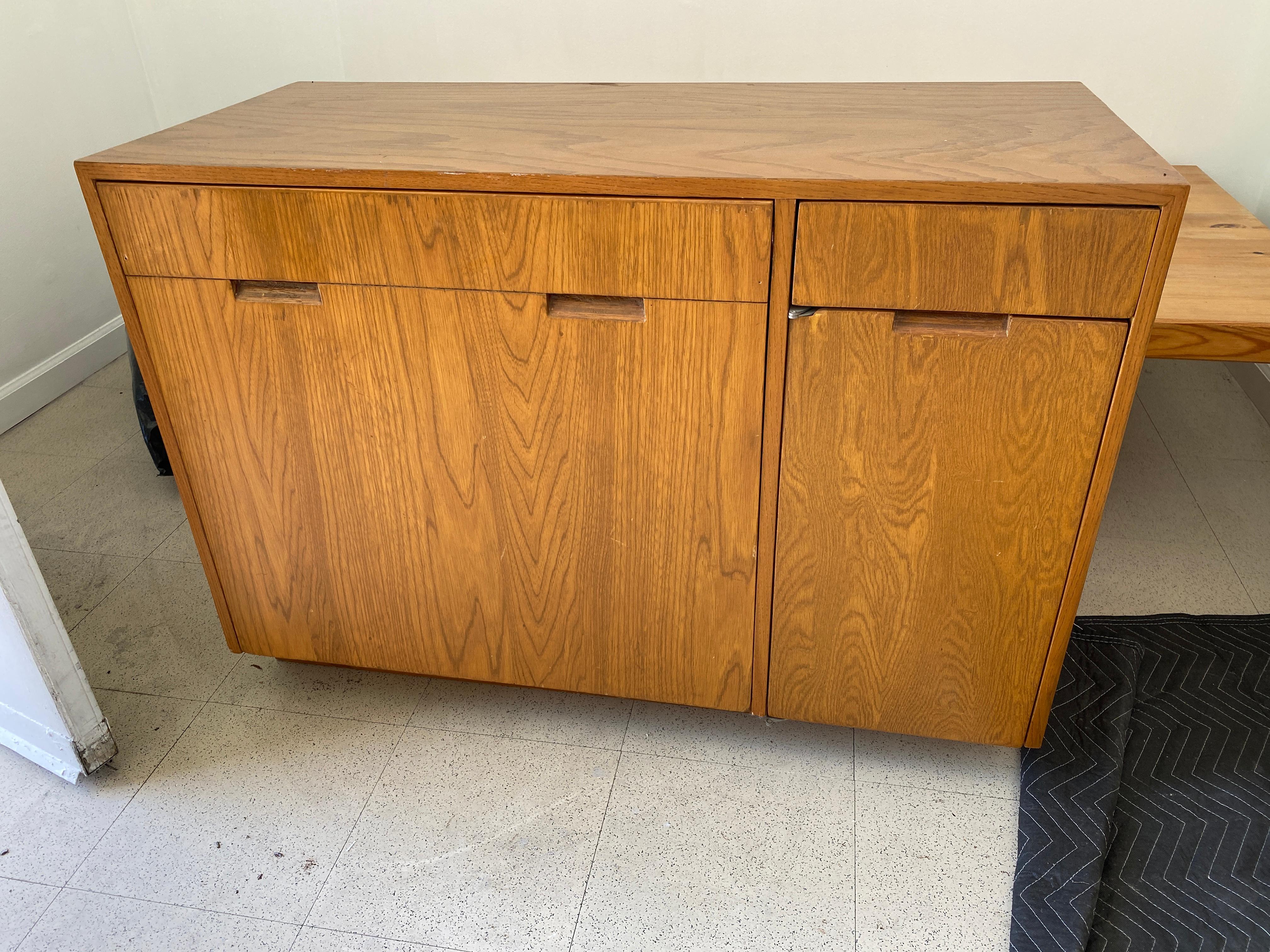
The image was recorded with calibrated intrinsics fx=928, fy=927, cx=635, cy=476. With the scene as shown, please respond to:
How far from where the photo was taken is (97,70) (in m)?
2.37

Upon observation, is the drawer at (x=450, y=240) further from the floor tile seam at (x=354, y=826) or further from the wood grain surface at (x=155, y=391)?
the floor tile seam at (x=354, y=826)

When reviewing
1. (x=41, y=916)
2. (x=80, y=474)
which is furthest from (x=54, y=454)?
(x=41, y=916)

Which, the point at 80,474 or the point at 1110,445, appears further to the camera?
the point at 80,474

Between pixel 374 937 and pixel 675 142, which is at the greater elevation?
pixel 675 142

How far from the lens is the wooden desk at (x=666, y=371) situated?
1000 mm

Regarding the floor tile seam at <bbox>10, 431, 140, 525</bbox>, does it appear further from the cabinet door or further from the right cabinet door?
the right cabinet door

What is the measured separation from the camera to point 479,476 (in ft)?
4.03

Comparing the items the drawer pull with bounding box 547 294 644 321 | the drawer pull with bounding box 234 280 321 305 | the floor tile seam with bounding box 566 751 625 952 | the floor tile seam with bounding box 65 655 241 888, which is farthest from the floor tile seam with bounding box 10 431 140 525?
the drawer pull with bounding box 547 294 644 321

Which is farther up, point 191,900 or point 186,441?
point 186,441

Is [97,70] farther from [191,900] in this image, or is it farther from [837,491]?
[837,491]

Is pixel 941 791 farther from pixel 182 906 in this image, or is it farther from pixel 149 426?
pixel 149 426

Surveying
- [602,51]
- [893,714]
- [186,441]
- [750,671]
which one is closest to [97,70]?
[602,51]

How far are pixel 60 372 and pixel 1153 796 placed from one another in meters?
2.59

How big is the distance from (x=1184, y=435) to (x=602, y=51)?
1.64 metres
